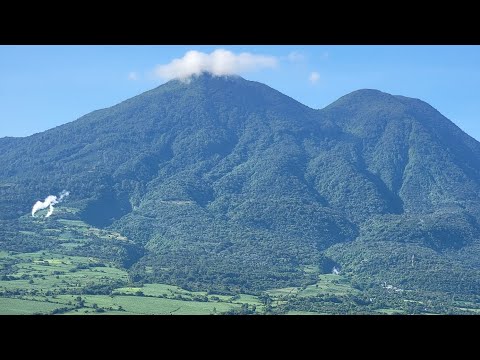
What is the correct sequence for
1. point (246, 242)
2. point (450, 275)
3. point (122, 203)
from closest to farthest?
point (450, 275) < point (246, 242) < point (122, 203)

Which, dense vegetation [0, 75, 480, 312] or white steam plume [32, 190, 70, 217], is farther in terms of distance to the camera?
white steam plume [32, 190, 70, 217]

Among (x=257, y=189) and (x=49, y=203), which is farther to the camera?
(x=257, y=189)

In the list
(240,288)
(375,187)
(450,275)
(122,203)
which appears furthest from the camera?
(375,187)

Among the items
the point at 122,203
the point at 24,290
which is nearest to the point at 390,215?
the point at 122,203

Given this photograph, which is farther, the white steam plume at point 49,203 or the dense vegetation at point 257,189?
the white steam plume at point 49,203

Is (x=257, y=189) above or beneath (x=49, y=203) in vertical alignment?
above
